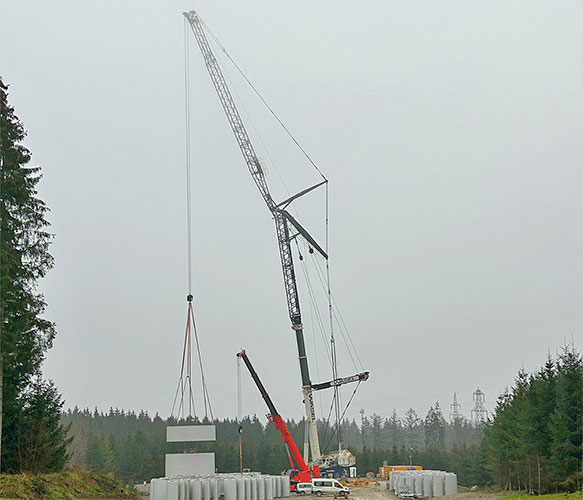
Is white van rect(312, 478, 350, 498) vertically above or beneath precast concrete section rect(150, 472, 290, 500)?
beneath

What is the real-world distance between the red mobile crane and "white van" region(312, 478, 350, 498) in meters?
2.57

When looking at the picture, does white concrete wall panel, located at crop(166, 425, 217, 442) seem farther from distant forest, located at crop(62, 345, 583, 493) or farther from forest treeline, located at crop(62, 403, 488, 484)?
forest treeline, located at crop(62, 403, 488, 484)

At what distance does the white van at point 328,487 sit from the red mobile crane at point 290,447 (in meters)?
2.57

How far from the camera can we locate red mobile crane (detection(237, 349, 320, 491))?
60.5 metres

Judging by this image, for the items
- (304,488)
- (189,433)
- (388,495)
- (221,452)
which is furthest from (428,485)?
(221,452)

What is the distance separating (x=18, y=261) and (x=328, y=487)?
106 feet

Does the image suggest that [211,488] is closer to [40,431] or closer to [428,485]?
[40,431]

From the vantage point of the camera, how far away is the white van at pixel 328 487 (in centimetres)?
5535

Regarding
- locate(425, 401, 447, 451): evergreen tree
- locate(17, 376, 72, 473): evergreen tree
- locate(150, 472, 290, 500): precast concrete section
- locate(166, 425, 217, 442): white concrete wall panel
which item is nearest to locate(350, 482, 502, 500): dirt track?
locate(150, 472, 290, 500): precast concrete section

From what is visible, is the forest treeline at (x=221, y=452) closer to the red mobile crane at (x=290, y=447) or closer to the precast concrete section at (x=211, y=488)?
the red mobile crane at (x=290, y=447)

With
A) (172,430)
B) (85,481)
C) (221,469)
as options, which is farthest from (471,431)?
(85,481)

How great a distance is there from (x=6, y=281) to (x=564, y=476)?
3089 centimetres

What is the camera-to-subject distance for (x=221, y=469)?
10219 cm

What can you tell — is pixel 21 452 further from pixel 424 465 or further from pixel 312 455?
pixel 424 465
